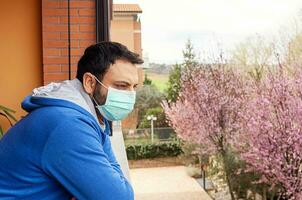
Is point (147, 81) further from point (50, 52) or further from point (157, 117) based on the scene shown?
point (50, 52)

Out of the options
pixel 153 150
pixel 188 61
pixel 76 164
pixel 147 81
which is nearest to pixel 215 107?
pixel 188 61

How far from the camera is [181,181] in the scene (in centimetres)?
995

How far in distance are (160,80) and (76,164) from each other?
10543 mm

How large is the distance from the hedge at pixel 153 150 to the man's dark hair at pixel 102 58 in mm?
10041

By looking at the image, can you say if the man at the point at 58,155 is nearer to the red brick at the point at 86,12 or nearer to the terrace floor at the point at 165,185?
the red brick at the point at 86,12

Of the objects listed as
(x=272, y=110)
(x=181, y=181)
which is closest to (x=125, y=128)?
(x=181, y=181)

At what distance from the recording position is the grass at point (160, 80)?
36.1 feet

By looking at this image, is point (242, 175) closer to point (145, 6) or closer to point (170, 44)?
point (170, 44)

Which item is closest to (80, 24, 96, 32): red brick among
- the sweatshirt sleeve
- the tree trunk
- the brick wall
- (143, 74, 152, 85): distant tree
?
the brick wall

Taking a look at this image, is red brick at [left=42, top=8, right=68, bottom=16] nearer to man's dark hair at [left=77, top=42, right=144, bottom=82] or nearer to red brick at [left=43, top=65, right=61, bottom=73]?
red brick at [left=43, top=65, right=61, bottom=73]

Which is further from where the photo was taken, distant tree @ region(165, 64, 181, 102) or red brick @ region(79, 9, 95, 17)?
distant tree @ region(165, 64, 181, 102)

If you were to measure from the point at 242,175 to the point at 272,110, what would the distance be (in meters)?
1.43

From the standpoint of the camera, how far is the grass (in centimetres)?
1101

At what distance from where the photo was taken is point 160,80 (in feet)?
37.4
